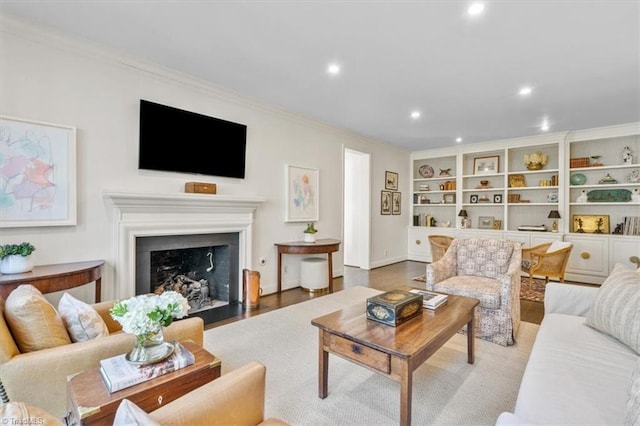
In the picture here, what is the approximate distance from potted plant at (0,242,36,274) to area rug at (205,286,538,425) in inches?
58.6

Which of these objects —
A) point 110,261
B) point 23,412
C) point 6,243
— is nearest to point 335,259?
point 110,261

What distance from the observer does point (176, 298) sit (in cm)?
143

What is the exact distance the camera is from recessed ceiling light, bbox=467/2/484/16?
7.06 feet

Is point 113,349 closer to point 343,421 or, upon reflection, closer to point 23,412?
point 23,412

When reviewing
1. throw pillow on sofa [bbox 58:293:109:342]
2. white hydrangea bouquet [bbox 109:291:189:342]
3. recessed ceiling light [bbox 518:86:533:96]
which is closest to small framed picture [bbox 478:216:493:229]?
recessed ceiling light [bbox 518:86:533:96]

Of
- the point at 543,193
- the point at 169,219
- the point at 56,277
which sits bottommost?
the point at 56,277

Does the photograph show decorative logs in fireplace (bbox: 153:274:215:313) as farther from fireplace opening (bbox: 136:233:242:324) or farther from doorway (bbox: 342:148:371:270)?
doorway (bbox: 342:148:371:270)

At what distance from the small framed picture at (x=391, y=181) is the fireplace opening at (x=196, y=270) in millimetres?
3736

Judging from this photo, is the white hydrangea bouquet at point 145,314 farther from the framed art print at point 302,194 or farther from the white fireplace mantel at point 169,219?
the framed art print at point 302,194

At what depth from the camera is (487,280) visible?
3205mm

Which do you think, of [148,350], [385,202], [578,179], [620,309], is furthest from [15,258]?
[578,179]

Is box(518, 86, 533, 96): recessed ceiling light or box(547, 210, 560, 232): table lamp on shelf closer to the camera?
box(518, 86, 533, 96): recessed ceiling light

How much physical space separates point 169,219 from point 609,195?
674 centimetres

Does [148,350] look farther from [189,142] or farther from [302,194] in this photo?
[302,194]
